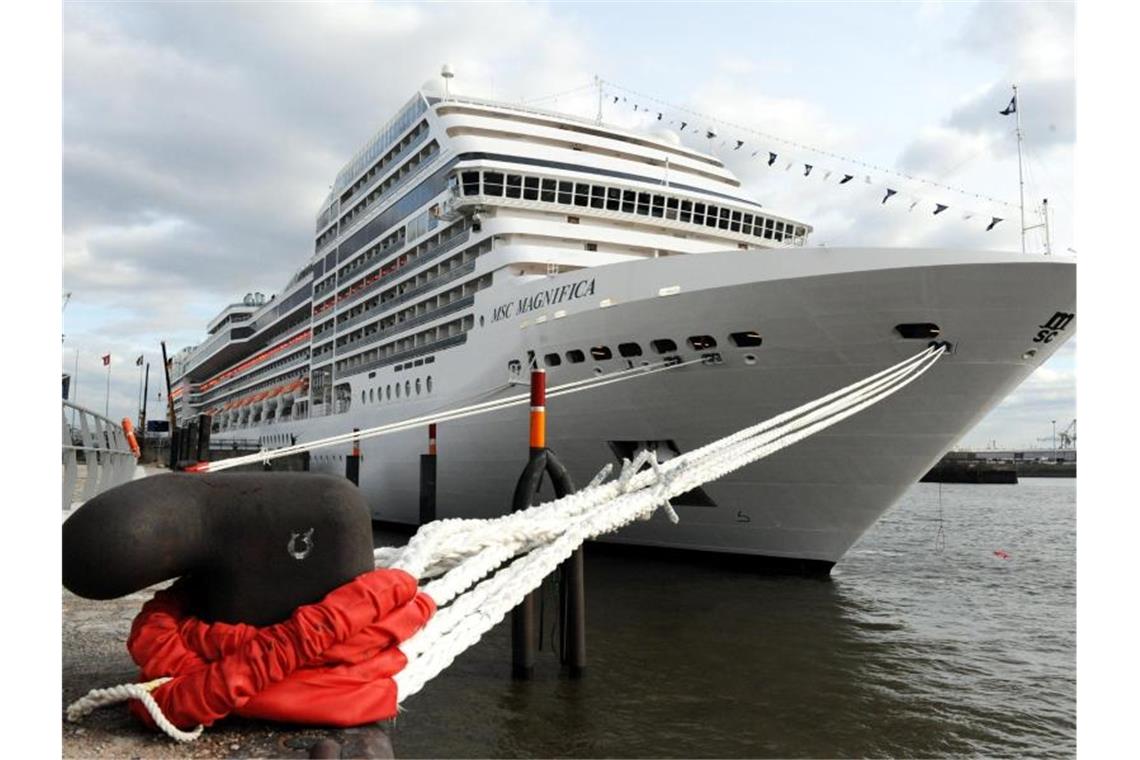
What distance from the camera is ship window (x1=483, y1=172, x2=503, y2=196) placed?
1998cm

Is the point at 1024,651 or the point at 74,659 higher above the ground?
the point at 74,659

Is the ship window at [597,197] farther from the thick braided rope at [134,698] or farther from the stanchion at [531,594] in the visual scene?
the thick braided rope at [134,698]

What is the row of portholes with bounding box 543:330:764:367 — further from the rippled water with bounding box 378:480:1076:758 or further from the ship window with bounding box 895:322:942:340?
the rippled water with bounding box 378:480:1076:758

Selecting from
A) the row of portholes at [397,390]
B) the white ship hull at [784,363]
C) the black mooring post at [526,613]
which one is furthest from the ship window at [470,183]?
the black mooring post at [526,613]

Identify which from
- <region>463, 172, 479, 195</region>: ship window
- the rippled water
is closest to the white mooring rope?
the rippled water

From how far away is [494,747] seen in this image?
7219 mm

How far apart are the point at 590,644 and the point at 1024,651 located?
5910 millimetres

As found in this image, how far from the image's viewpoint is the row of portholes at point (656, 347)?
12562 mm

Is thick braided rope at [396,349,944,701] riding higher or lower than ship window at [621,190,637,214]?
lower

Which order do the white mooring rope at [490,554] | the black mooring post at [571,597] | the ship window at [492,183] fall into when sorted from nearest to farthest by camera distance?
1. the white mooring rope at [490,554]
2. the black mooring post at [571,597]
3. the ship window at [492,183]

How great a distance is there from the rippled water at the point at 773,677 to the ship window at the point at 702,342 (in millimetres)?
4008

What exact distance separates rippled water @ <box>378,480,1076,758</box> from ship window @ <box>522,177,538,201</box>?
9.18 metres
